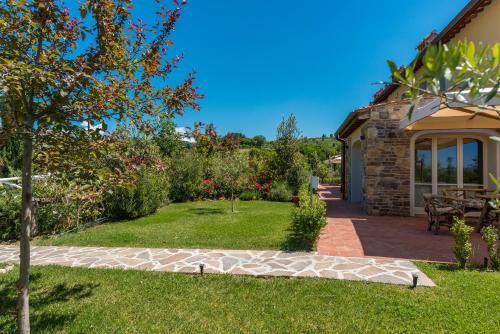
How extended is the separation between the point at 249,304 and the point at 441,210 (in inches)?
244

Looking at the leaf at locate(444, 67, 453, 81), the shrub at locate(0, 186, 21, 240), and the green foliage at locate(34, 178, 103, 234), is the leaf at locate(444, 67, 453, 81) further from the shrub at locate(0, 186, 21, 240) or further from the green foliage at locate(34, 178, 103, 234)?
the shrub at locate(0, 186, 21, 240)

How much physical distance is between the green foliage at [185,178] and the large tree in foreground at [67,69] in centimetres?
1271

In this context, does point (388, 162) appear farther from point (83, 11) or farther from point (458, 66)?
point (83, 11)

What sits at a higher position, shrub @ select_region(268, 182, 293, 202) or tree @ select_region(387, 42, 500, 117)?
tree @ select_region(387, 42, 500, 117)

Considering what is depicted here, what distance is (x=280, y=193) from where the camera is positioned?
50.7 ft

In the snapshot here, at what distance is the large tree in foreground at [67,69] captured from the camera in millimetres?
2455

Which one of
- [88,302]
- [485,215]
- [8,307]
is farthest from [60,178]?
[485,215]

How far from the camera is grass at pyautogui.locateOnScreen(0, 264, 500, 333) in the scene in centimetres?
339

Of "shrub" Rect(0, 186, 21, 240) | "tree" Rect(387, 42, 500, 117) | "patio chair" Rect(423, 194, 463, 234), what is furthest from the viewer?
"shrub" Rect(0, 186, 21, 240)

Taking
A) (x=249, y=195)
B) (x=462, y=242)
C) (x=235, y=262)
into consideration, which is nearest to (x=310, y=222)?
(x=235, y=262)

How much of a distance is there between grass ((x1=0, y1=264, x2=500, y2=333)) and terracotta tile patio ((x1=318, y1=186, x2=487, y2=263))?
119 cm

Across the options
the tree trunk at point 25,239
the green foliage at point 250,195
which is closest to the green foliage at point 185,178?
the green foliage at point 250,195

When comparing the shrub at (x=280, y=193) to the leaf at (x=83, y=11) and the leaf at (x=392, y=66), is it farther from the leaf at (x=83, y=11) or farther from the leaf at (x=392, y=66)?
the leaf at (x=392, y=66)

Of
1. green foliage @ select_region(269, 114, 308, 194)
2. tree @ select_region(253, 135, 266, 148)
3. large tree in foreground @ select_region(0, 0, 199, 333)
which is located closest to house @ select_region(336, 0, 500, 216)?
green foliage @ select_region(269, 114, 308, 194)
